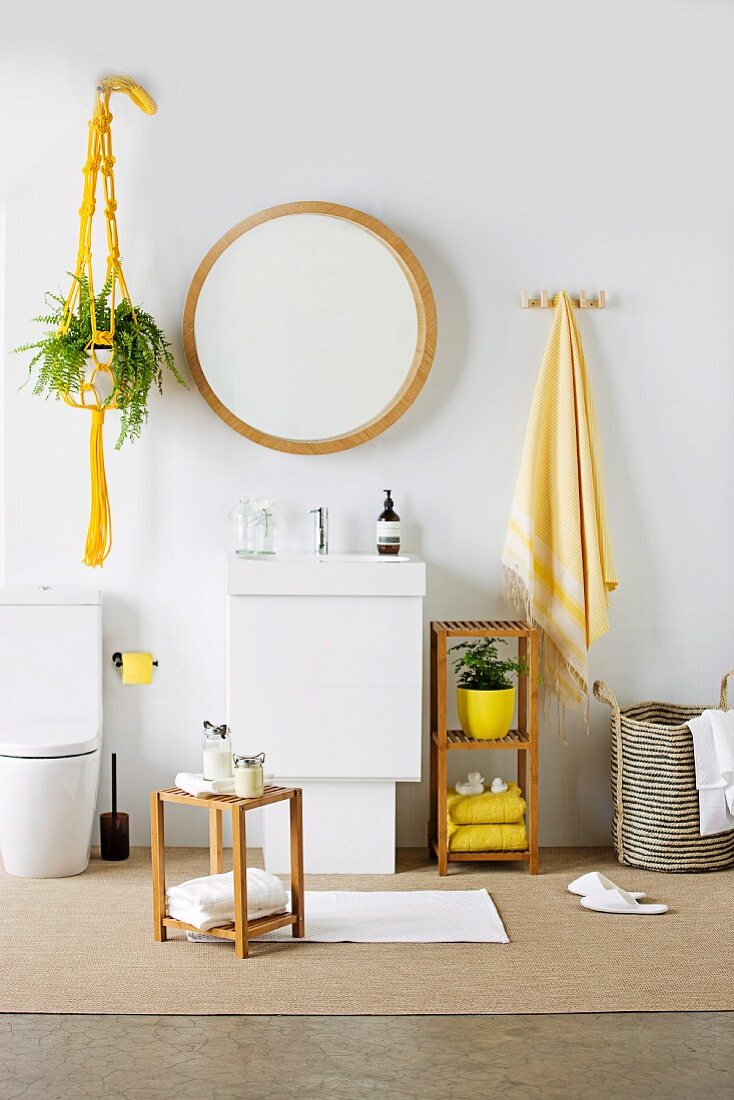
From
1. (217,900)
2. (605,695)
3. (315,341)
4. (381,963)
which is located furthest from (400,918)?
(315,341)

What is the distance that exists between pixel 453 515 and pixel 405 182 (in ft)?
3.44

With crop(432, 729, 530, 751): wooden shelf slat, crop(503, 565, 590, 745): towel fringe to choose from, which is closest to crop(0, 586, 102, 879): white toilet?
crop(432, 729, 530, 751): wooden shelf slat

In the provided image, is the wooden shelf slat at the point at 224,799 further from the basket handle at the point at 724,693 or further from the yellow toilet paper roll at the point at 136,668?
the basket handle at the point at 724,693

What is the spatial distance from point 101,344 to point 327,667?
1148 millimetres

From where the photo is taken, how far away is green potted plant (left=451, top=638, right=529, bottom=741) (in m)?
3.56

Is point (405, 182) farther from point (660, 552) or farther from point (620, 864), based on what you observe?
point (620, 864)

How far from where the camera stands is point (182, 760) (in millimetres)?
3869

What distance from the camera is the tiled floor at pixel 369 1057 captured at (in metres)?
2.20

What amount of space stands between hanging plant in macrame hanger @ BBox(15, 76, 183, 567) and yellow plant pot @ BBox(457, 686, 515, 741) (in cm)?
121

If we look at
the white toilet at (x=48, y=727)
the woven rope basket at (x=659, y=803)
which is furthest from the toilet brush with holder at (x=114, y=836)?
the woven rope basket at (x=659, y=803)

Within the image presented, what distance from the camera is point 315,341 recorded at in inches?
148

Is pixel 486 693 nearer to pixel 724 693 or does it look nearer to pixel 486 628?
pixel 486 628

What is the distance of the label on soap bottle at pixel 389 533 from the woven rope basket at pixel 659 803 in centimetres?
81

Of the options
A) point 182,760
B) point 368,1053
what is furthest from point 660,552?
point 368,1053
